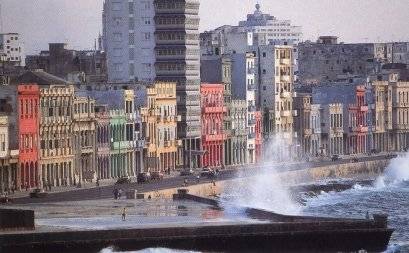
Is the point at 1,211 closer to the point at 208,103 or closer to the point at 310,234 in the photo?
the point at 310,234

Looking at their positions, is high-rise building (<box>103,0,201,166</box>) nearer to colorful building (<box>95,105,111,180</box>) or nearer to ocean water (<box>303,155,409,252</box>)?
ocean water (<box>303,155,409,252</box>)

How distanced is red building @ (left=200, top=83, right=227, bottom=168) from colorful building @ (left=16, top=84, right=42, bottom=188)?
38.9 metres

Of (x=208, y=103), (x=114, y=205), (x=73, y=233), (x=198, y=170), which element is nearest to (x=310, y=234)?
(x=73, y=233)

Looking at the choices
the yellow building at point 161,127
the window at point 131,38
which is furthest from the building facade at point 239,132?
the yellow building at point 161,127

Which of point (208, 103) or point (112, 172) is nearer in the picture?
Answer: point (112, 172)

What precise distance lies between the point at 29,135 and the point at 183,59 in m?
37.4

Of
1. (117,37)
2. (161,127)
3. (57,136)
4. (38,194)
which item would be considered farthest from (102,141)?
(117,37)

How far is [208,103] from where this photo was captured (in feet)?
620

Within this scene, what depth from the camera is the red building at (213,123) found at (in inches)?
7367

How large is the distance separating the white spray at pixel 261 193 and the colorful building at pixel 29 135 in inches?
474

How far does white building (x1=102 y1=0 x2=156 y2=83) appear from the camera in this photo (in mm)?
185375

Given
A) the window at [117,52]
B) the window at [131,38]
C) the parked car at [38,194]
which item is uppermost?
the window at [131,38]

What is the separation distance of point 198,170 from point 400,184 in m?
26.1

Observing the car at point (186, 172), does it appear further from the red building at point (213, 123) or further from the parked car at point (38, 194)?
the parked car at point (38, 194)
